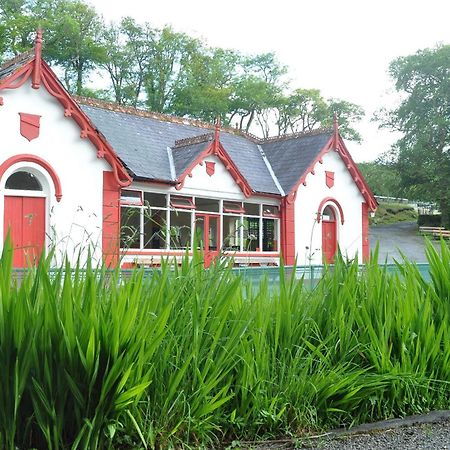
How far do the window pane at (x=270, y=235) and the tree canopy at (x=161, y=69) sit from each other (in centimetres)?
2122

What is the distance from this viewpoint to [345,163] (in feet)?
87.4

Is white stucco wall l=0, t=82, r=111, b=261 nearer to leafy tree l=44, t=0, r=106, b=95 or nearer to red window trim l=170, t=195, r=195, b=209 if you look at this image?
red window trim l=170, t=195, r=195, b=209

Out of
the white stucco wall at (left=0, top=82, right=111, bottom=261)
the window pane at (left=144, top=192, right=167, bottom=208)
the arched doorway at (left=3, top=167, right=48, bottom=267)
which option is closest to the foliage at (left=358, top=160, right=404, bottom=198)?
the window pane at (left=144, top=192, right=167, bottom=208)

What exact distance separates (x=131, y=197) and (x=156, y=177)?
106 cm

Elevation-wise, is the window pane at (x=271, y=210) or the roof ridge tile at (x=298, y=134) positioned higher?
the roof ridge tile at (x=298, y=134)

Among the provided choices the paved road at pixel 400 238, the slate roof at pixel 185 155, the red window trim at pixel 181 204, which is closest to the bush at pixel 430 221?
the paved road at pixel 400 238

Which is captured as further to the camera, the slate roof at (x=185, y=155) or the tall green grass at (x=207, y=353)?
the slate roof at (x=185, y=155)

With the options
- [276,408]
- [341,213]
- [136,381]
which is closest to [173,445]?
[136,381]

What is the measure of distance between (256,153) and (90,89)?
24.0 m

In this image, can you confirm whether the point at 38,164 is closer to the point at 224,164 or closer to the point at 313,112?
the point at 224,164

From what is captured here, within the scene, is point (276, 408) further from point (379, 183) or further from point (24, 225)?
point (379, 183)

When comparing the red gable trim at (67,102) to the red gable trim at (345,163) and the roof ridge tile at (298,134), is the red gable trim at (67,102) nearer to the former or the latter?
the red gable trim at (345,163)

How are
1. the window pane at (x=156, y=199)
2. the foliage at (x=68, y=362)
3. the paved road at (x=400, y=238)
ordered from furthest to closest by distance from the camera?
the paved road at (x=400, y=238)
the window pane at (x=156, y=199)
the foliage at (x=68, y=362)

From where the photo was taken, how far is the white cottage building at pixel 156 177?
1604 cm
